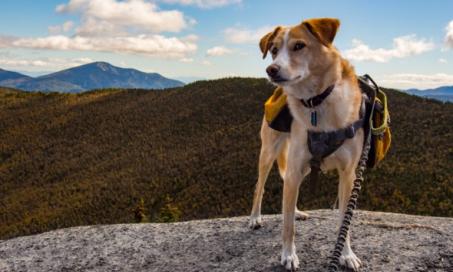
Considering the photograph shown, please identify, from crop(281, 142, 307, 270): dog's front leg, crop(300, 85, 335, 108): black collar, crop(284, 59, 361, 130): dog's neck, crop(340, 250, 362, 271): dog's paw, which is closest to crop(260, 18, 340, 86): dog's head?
crop(284, 59, 361, 130): dog's neck

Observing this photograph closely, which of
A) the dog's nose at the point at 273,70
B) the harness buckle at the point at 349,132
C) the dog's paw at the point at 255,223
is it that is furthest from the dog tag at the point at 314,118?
the dog's paw at the point at 255,223

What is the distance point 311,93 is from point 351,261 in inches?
78.0

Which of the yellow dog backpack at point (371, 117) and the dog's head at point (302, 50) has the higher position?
the dog's head at point (302, 50)

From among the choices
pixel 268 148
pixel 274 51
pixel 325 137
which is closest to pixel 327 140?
pixel 325 137

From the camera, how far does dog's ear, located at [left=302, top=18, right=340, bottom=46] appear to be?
14.6 ft

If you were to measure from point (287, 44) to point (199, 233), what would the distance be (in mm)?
3317

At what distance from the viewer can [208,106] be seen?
6675cm

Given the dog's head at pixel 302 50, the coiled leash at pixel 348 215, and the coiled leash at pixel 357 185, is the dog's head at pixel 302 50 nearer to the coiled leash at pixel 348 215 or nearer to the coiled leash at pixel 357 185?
the coiled leash at pixel 357 185

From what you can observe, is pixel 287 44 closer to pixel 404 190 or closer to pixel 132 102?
pixel 404 190

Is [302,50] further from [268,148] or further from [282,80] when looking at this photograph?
[268,148]

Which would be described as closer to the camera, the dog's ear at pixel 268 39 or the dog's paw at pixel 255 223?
the dog's ear at pixel 268 39

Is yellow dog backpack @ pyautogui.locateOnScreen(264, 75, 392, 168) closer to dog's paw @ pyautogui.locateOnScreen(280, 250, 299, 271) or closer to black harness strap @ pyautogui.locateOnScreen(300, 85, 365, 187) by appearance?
black harness strap @ pyautogui.locateOnScreen(300, 85, 365, 187)

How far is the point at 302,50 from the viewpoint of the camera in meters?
4.42

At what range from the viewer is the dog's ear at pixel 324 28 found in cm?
446
